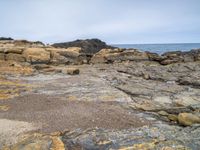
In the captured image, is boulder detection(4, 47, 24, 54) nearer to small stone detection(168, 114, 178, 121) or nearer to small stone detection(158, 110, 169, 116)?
small stone detection(158, 110, 169, 116)

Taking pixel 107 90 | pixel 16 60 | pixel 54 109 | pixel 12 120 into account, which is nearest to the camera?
pixel 12 120

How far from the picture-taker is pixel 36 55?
3192 centimetres

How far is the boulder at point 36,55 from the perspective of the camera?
3125 centimetres

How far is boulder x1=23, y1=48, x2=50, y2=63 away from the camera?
31250 mm

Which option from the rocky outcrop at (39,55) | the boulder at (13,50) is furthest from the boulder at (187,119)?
the boulder at (13,50)

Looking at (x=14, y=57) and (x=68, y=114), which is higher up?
(x=14, y=57)

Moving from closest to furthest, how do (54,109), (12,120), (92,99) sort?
(12,120), (54,109), (92,99)

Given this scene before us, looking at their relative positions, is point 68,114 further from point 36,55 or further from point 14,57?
point 14,57

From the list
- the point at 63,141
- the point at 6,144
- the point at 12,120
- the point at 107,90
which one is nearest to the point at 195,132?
the point at 63,141

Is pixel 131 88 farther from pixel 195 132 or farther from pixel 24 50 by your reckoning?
pixel 24 50

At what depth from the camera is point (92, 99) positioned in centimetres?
1371

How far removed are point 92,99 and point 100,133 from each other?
5125 millimetres

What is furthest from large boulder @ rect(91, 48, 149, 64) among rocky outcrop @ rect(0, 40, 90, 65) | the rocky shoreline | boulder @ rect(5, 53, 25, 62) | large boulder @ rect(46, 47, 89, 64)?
the rocky shoreline

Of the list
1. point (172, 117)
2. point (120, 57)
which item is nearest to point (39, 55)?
point (120, 57)
